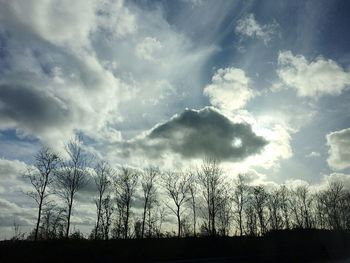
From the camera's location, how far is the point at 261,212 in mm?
64562

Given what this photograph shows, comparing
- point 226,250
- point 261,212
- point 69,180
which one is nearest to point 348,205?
point 261,212

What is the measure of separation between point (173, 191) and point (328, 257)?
25.5 meters

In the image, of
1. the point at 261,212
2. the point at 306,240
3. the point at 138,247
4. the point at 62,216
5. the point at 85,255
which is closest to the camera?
the point at 85,255

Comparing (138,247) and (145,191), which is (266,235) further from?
(145,191)

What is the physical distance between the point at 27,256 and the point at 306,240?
2495 cm

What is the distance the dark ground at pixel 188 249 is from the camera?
19.4 m

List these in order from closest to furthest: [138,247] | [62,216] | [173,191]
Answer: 1. [138,247]
2. [62,216]
3. [173,191]

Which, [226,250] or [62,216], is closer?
[226,250]

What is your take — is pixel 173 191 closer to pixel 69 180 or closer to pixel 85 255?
pixel 69 180

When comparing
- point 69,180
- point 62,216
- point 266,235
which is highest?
point 69,180

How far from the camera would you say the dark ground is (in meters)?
19.4

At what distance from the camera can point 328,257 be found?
27.6 metres

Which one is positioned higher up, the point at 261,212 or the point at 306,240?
the point at 261,212

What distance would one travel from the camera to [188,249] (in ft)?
85.0
